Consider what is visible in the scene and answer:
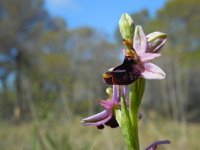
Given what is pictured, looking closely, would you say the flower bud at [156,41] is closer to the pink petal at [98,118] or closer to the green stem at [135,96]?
the green stem at [135,96]

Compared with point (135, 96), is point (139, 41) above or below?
above

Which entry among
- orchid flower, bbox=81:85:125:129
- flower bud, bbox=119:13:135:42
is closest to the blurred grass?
orchid flower, bbox=81:85:125:129

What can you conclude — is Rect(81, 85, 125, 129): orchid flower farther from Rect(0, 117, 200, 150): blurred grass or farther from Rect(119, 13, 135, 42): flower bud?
Rect(0, 117, 200, 150): blurred grass

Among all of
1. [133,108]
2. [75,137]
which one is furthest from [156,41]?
[75,137]

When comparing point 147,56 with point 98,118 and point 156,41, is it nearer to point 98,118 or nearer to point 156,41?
point 156,41

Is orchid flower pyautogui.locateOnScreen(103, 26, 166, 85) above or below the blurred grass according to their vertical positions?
above

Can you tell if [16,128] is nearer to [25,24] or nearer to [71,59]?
[25,24]
